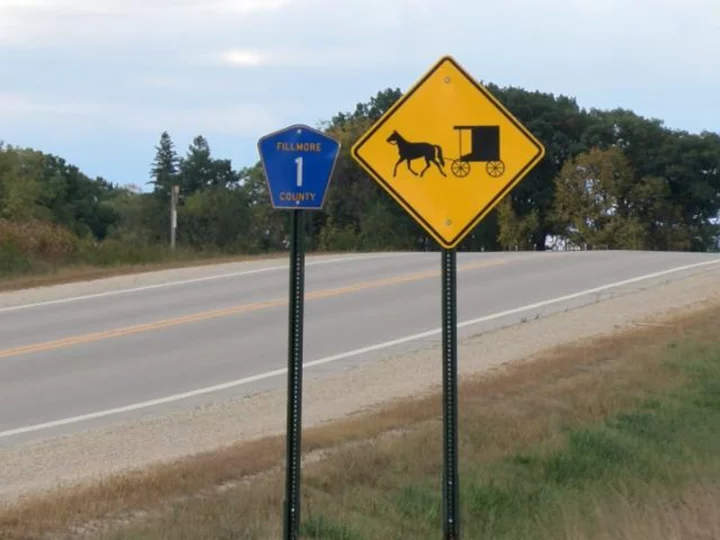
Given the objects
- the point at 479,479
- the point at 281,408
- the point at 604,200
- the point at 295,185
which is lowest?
the point at 281,408

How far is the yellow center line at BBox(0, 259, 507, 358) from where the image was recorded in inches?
707

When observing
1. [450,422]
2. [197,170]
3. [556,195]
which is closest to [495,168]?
[450,422]

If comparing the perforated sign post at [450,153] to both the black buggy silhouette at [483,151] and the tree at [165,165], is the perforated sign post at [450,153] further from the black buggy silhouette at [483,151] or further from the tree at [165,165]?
the tree at [165,165]

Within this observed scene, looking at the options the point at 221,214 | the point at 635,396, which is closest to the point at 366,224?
the point at 221,214

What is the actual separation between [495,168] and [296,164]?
3.88ft

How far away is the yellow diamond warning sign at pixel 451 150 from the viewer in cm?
688

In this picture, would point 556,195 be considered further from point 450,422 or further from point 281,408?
point 450,422

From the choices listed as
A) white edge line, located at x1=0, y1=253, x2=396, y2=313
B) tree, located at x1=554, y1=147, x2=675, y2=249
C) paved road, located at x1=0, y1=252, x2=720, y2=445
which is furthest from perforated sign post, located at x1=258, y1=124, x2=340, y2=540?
tree, located at x1=554, y1=147, x2=675, y2=249

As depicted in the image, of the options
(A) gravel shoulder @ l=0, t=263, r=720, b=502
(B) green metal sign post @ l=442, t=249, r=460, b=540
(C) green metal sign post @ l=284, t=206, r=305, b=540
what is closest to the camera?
(C) green metal sign post @ l=284, t=206, r=305, b=540

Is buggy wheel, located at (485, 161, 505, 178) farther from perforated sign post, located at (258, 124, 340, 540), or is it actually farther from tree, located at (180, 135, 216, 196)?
tree, located at (180, 135, 216, 196)

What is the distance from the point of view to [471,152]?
22.7 ft

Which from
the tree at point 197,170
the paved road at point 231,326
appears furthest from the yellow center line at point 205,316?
the tree at point 197,170

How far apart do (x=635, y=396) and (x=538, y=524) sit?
512cm

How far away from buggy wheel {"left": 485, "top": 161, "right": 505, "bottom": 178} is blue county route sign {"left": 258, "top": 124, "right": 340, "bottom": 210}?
964 mm
